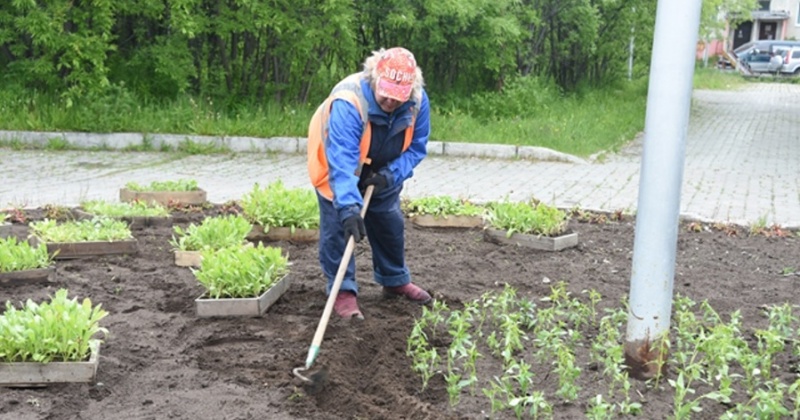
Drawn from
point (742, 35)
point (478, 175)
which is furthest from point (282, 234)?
point (742, 35)

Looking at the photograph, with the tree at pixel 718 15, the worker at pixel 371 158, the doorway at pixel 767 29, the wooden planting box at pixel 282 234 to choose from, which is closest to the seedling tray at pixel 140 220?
the wooden planting box at pixel 282 234

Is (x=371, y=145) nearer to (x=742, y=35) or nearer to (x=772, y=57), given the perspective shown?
(x=772, y=57)

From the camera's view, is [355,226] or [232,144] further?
[232,144]

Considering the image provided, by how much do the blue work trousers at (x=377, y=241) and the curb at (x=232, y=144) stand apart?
7335 millimetres

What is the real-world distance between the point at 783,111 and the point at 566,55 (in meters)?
7.14

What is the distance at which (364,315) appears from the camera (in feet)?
17.5

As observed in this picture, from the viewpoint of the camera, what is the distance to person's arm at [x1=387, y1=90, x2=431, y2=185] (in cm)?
538

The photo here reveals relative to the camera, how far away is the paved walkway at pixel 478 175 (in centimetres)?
942

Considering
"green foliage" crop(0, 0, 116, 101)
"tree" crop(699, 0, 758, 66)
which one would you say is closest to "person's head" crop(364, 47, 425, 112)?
"green foliage" crop(0, 0, 116, 101)

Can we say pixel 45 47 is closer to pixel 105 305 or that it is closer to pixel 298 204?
pixel 298 204

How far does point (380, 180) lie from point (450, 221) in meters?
2.65

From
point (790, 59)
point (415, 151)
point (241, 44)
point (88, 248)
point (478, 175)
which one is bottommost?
point (790, 59)

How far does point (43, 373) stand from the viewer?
4086mm

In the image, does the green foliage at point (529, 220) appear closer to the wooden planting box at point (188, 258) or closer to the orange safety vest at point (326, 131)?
the orange safety vest at point (326, 131)
